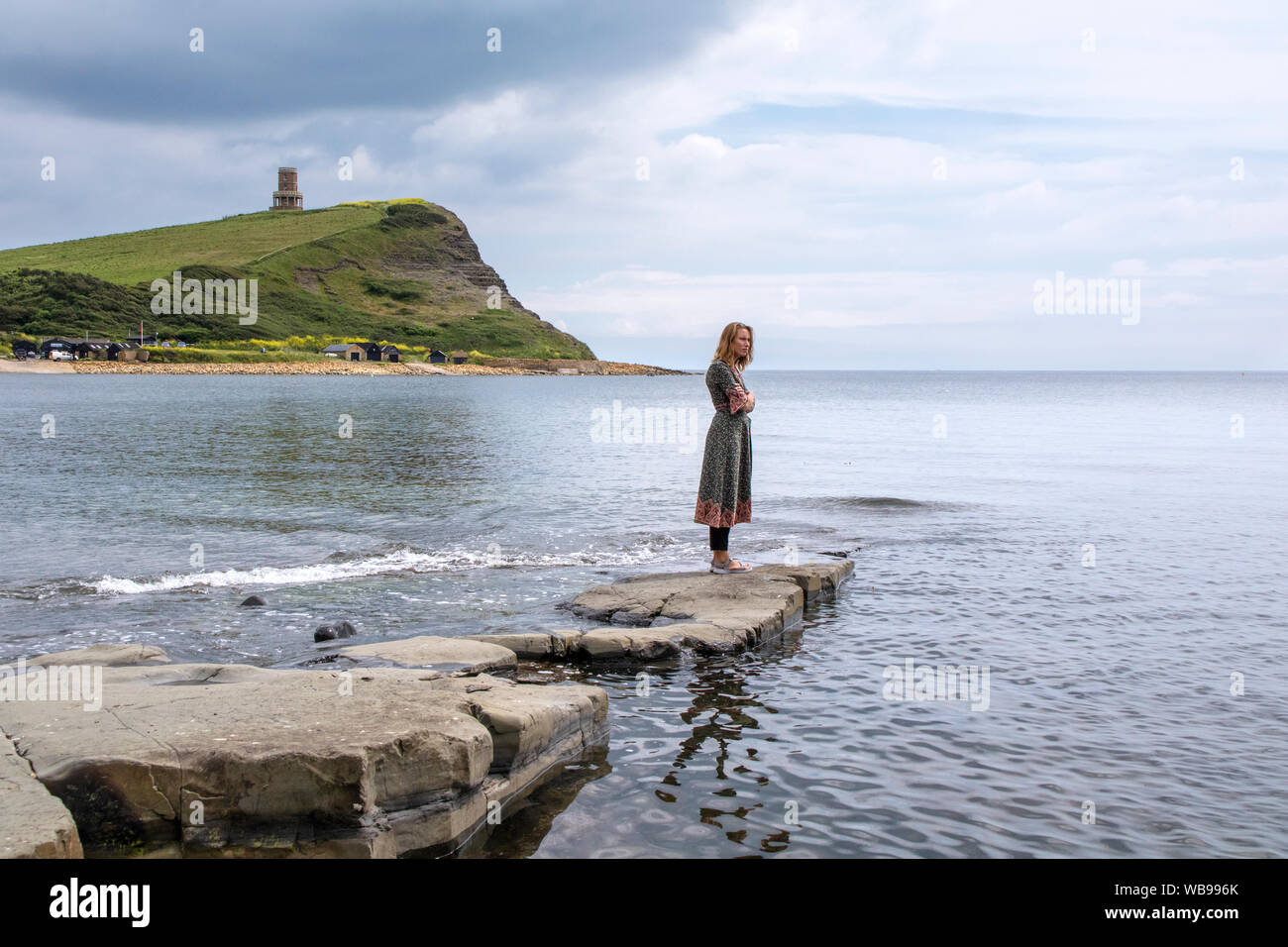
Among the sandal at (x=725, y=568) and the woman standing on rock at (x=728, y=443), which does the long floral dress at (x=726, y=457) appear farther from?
the sandal at (x=725, y=568)

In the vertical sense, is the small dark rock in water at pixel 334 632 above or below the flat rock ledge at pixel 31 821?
below

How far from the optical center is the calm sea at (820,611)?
6.95 metres

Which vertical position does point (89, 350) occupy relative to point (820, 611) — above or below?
above

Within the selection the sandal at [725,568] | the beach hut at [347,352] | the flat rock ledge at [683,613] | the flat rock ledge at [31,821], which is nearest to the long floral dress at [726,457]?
the sandal at [725,568]

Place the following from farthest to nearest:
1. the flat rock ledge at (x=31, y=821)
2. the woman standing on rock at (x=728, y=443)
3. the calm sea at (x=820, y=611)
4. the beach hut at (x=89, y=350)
Answer: the beach hut at (x=89, y=350) → the woman standing on rock at (x=728, y=443) → the calm sea at (x=820, y=611) → the flat rock ledge at (x=31, y=821)

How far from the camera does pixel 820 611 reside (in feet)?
43.1

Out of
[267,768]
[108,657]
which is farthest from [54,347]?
[267,768]

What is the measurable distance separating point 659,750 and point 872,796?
1.79 metres

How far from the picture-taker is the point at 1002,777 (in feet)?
24.7

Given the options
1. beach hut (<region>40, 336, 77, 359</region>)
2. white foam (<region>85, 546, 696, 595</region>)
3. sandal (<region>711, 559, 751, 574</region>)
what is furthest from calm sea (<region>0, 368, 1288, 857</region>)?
beach hut (<region>40, 336, 77, 359</region>)

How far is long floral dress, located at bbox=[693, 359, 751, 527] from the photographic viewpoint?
13.2m

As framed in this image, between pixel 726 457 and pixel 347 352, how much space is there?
616ft

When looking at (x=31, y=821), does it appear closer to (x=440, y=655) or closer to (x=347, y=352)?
(x=440, y=655)
